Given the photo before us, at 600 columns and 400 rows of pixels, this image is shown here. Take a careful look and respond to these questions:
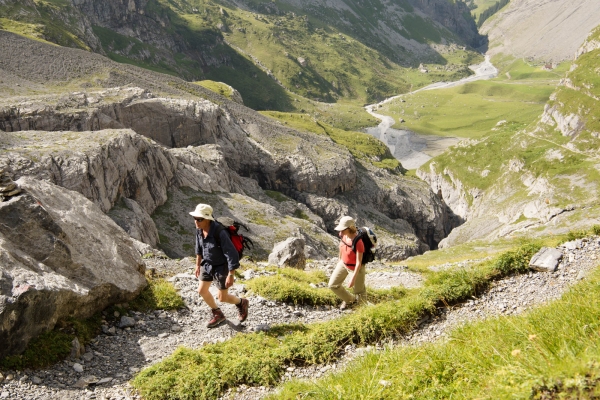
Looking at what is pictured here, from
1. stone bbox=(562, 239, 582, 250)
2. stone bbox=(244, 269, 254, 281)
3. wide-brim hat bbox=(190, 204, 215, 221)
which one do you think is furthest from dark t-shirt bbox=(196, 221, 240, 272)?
stone bbox=(562, 239, 582, 250)

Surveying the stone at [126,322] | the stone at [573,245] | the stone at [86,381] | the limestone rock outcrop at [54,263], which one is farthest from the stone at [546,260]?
the limestone rock outcrop at [54,263]

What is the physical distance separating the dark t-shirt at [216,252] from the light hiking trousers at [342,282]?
389 cm

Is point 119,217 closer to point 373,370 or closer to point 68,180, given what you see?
point 68,180

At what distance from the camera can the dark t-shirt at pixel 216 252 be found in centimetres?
1301

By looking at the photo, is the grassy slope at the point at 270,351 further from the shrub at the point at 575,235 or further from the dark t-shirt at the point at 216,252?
the shrub at the point at 575,235


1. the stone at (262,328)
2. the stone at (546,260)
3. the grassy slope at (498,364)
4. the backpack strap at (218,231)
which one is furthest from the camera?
the stone at (546,260)

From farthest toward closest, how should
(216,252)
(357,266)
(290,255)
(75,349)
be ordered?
(290,255)
(357,266)
(216,252)
(75,349)

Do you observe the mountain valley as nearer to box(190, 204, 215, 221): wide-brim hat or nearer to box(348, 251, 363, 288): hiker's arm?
box(348, 251, 363, 288): hiker's arm

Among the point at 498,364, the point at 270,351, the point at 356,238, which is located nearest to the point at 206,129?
the point at 356,238

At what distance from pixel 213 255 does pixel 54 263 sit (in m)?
5.50

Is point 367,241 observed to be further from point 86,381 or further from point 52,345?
point 52,345

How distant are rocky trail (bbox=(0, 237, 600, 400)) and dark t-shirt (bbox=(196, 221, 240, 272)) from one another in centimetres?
246

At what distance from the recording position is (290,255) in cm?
3203

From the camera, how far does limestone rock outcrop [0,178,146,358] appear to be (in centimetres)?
1114
